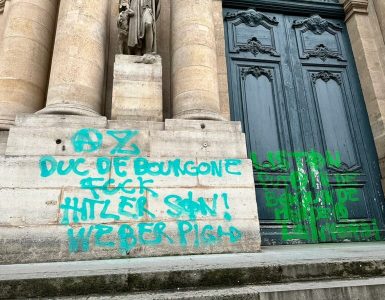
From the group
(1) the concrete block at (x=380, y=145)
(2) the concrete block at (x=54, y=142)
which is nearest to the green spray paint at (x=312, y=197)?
(1) the concrete block at (x=380, y=145)

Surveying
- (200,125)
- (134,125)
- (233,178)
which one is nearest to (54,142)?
(134,125)

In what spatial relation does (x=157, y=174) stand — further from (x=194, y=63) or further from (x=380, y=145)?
(x=380, y=145)

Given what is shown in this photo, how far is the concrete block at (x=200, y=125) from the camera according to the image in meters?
4.80

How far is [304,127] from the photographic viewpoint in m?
6.81

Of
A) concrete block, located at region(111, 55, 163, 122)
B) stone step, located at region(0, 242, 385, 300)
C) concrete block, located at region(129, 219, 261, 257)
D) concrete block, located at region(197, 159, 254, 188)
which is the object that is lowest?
stone step, located at region(0, 242, 385, 300)

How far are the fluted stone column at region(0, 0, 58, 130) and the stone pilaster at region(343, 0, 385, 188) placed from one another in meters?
7.08

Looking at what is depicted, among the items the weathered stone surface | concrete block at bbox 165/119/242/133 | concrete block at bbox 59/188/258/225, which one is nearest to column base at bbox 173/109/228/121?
concrete block at bbox 165/119/242/133

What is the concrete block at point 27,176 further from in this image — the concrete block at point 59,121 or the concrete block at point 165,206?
the concrete block at point 59,121

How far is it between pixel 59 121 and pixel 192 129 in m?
1.97

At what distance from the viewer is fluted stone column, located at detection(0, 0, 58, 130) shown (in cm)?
550

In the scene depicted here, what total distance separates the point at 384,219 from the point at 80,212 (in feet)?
19.4

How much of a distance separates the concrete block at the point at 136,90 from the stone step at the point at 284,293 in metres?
3.18

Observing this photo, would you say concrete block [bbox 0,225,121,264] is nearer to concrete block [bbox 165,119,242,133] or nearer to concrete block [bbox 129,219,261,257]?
concrete block [bbox 129,219,261,257]

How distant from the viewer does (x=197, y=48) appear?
19.1ft
